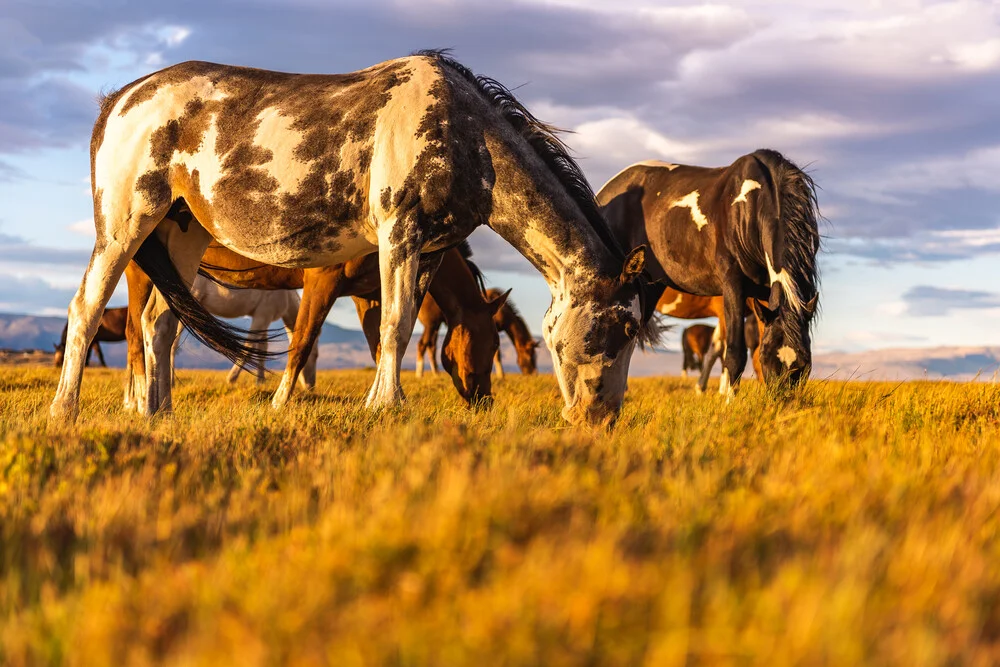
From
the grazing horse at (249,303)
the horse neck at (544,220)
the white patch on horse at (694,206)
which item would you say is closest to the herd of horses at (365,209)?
the horse neck at (544,220)

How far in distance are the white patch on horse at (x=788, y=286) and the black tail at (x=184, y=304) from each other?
505 cm

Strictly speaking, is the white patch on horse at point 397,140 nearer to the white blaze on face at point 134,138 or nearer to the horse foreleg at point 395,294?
the horse foreleg at point 395,294

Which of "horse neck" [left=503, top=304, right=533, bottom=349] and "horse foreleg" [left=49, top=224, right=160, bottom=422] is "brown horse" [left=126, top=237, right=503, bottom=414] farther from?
"horse neck" [left=503, top=304, right=533, bottom=349]

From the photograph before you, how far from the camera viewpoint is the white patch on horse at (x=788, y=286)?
25.8ft

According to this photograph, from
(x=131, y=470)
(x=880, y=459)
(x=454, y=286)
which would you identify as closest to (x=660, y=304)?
(x=454, y=286)

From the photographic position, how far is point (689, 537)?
253 cm

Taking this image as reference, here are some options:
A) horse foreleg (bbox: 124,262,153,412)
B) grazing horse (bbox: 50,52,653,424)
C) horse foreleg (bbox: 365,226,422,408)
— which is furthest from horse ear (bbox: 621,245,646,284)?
horse foreleg (bbox: 124,262,153,412)

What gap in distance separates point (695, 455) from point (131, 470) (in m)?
2.73

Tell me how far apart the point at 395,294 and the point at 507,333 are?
54.8 ft

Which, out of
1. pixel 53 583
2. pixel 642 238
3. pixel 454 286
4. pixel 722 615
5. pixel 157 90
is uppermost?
pixel 157 90

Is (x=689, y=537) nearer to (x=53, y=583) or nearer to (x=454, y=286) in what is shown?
(x=53, y=583)

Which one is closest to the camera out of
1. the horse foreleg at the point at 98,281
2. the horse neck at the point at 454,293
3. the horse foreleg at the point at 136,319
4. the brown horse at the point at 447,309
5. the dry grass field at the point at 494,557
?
the dry grass field at the point at 494,557

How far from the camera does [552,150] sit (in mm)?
6918

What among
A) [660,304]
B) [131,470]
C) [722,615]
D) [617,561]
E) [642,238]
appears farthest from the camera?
[660,304]
